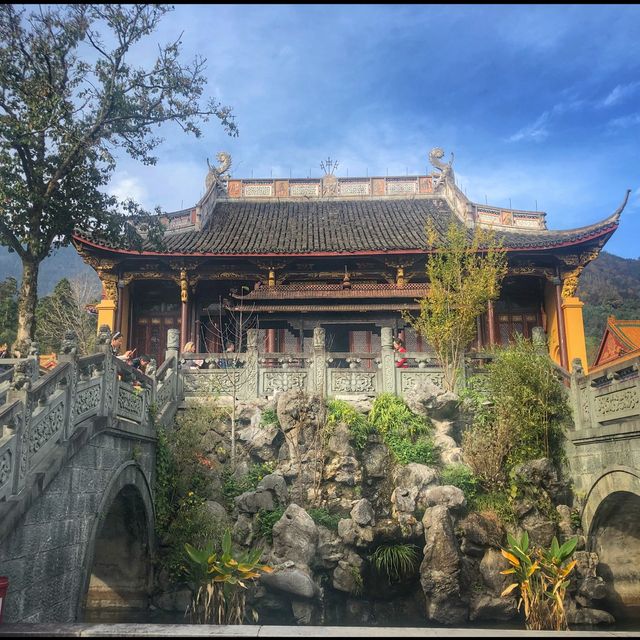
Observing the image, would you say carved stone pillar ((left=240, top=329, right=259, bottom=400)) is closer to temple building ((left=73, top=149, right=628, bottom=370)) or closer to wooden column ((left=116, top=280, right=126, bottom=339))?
temple building ((left=73, top=149, right=628, bottom=370))

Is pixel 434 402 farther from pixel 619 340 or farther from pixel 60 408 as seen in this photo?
pixel 619 340

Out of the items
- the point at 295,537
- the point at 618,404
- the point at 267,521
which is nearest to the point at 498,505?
the point at 618,404

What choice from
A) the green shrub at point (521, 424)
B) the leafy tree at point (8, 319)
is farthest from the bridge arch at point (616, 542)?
the leafy tree at point (8, 319)

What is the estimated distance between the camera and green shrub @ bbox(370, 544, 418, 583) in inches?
375

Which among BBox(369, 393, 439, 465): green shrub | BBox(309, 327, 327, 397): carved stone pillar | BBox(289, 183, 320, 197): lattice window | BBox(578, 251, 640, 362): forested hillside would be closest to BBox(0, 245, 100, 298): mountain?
BBox(578, 251, 640, 362): forested hillside

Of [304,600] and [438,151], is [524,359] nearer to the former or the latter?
[304,600]

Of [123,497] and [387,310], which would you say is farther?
[387,310]

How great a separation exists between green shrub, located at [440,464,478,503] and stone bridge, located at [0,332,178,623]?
5.09m

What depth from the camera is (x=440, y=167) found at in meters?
21.9

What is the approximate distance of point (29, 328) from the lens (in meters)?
10.1

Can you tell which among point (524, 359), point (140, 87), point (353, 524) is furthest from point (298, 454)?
point (140, 87)

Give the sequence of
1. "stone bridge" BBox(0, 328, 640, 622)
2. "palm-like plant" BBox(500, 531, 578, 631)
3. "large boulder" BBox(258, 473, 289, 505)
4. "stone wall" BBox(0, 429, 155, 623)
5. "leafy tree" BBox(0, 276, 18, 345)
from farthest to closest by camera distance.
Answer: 1. "leafy tree" BBox(0, 276, 18, 345)
2. "large boulder" BBox(258, 473, 289, 505)
3. "palm-like plant" BBox(500, 531, 578, 631)
4. "stone bridge" BBox(0, 328, 640, 622)
5. "stone wall" BBox(0, 429, 155, 623)

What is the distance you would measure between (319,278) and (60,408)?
11.7 metres

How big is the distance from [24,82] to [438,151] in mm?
15200
